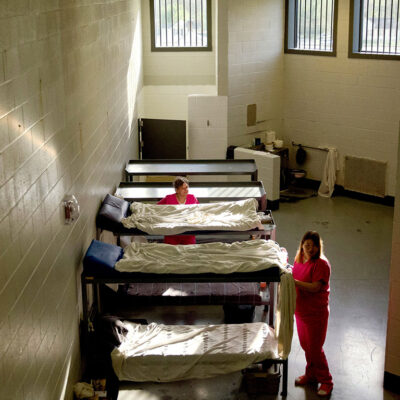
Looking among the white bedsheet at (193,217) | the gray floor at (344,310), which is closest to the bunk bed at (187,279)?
the gray floor at (344,310)

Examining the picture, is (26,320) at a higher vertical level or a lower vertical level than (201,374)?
higher

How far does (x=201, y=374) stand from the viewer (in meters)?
6.07

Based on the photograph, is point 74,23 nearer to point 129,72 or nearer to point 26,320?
point 26,320

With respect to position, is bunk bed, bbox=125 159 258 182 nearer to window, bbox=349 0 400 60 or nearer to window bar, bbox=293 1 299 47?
window, bbox=349 0 400 60

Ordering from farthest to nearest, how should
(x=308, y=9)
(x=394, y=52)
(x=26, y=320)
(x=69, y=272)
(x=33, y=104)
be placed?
(x=308, y=9) → (x=394, y=52) → (x=69, y=272) → (x=33, y=104) → (x=26, y=320)

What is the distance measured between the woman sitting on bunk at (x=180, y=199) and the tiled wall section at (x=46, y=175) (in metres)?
0.89

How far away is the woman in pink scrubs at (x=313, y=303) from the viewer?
20.4 feet

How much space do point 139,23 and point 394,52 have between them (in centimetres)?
438

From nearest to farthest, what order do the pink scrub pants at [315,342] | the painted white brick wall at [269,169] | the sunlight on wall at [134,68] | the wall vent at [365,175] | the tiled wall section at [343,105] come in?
the pink scrub pants at [315,342]
the sunlight on wall at [134,68]
the tiled wall section at [343,105]
the painted white brick wall at [269,169]
the wall vent at [365,175]

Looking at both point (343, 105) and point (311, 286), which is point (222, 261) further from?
point (343, 105)

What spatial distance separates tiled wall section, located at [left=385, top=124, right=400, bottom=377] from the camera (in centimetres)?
609

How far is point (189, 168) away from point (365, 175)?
12.8 ft

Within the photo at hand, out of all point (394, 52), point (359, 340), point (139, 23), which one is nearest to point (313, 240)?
point (359, 340)

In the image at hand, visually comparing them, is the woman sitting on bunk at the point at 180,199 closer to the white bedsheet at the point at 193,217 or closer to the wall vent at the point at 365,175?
the white bedsheet at the point at 193,217
